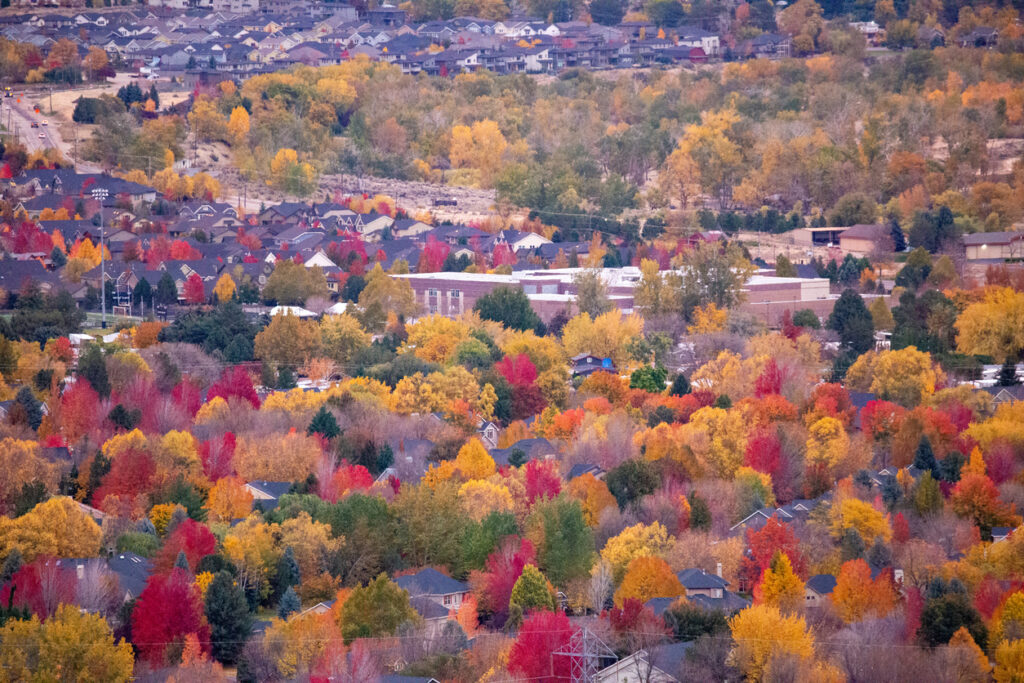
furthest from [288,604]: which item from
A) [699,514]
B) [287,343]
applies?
[287,343]

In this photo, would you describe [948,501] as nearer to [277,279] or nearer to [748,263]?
[748,263]

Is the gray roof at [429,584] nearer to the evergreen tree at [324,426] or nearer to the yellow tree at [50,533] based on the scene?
the yellow tree at [50,533]

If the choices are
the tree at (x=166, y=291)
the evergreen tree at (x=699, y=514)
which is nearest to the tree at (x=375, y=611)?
the evergreen tree at (x=699, y=514)

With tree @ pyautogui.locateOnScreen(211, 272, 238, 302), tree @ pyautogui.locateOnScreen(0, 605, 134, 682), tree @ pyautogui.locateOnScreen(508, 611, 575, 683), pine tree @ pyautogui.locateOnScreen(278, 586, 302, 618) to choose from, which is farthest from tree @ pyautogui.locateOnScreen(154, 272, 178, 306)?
tree @ pyautogui.locateOnScreen(508, 611, 575, 683)

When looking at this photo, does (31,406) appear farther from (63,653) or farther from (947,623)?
(947,623)

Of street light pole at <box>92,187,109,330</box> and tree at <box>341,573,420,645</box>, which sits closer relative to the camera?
tree at <box>341,573,420,645</box>

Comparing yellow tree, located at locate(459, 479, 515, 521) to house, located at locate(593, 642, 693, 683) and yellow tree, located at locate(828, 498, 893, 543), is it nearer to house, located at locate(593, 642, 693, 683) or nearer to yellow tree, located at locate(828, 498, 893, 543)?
yellow tree, located at locate(828, 498, 893, 543)
